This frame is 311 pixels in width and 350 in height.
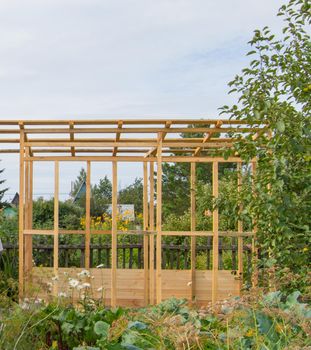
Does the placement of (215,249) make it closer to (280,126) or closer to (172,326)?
(280,126)

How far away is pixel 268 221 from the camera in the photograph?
557cm

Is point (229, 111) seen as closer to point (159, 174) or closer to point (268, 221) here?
point (268, 221)

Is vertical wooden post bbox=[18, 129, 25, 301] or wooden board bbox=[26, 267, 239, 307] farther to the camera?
wooden board bbox=[26, 267, 239, 307]

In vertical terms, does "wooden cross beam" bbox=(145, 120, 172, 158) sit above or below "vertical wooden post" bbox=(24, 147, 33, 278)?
above

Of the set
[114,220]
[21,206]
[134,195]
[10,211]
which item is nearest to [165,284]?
[114,220]

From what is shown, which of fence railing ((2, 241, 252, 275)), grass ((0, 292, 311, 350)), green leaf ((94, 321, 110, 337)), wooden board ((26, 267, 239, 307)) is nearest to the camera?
grass ((0, 292, 311, 350))

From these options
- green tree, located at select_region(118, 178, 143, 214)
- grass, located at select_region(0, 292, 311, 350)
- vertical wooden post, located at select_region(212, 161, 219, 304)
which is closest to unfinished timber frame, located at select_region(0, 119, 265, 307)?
vertical wooden post, located at select_region(212, 161, 219, 304)

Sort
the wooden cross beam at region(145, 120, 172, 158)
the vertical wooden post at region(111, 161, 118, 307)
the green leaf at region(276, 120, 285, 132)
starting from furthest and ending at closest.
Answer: the vertical wooden post at region(111, 161, 118, 307) → the wooden cross beam at region(145, 120, 172, 158) → the green leaf at region(276, 120, 285, 132)

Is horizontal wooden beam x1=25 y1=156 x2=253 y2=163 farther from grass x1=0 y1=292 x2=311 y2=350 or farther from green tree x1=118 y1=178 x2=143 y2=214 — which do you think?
green tree x1=118 y1=178 x2=143 y2=214

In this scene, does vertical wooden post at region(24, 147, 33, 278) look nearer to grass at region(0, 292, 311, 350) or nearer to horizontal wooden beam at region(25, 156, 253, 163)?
horizontal wooden beam at region(25, 156, 253, 163)

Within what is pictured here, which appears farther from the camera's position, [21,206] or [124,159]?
[124,159]

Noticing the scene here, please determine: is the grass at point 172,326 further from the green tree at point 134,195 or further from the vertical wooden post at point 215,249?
the green tree at point 134,195

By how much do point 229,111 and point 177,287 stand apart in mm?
5000

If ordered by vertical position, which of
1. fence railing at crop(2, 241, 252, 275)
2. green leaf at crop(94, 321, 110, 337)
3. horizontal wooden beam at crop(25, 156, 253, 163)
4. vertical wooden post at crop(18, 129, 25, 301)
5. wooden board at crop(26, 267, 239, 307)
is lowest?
wooden board at crop(26, 267, 239, 307)
